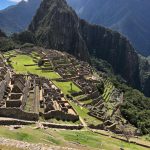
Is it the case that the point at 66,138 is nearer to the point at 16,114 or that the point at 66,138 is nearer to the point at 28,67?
the point at 16,114

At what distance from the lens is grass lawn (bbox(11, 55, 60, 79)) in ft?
370

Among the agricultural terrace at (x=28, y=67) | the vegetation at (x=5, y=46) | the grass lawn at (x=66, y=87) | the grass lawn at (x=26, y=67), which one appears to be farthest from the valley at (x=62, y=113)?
the vegetation at (x=5, y=46)

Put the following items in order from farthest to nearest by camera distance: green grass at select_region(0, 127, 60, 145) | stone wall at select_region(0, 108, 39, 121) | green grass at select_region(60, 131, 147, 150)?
1. stone wall at select_region(0, 108, 39, 121)
2. green grass at select_region(60, 131, 147, 150)
3. green grass at select_region(0, 127, 60, 145)

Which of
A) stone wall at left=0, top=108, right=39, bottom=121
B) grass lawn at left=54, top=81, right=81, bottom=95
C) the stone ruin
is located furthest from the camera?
grass lawn at left=54, top=81, right=81, bottom=95

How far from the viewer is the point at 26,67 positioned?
Result: 123 meters

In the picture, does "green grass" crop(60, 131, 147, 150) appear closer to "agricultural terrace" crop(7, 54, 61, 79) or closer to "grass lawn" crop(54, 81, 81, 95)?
"grass lawn" crop(54, 81, 81, 95)

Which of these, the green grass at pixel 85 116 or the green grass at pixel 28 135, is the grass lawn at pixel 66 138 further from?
the green grass at pixel 85 116

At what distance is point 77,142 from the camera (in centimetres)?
4875

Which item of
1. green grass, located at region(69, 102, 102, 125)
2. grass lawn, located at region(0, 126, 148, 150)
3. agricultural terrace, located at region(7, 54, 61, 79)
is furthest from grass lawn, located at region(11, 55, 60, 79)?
grass lawn, located at region(0, 126, 148, 150)

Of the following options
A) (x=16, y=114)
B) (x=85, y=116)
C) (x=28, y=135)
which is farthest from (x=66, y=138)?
(x=85, y=116)

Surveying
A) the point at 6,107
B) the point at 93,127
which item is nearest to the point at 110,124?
the point at 93,127

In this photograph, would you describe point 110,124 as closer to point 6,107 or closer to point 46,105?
point 46,105

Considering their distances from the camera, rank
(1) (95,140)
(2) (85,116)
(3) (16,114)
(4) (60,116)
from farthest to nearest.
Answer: (2) (85,116), (4) (60,116), (3) (16,114), (1) (95,140)

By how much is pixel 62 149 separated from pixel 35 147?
2821 mm
